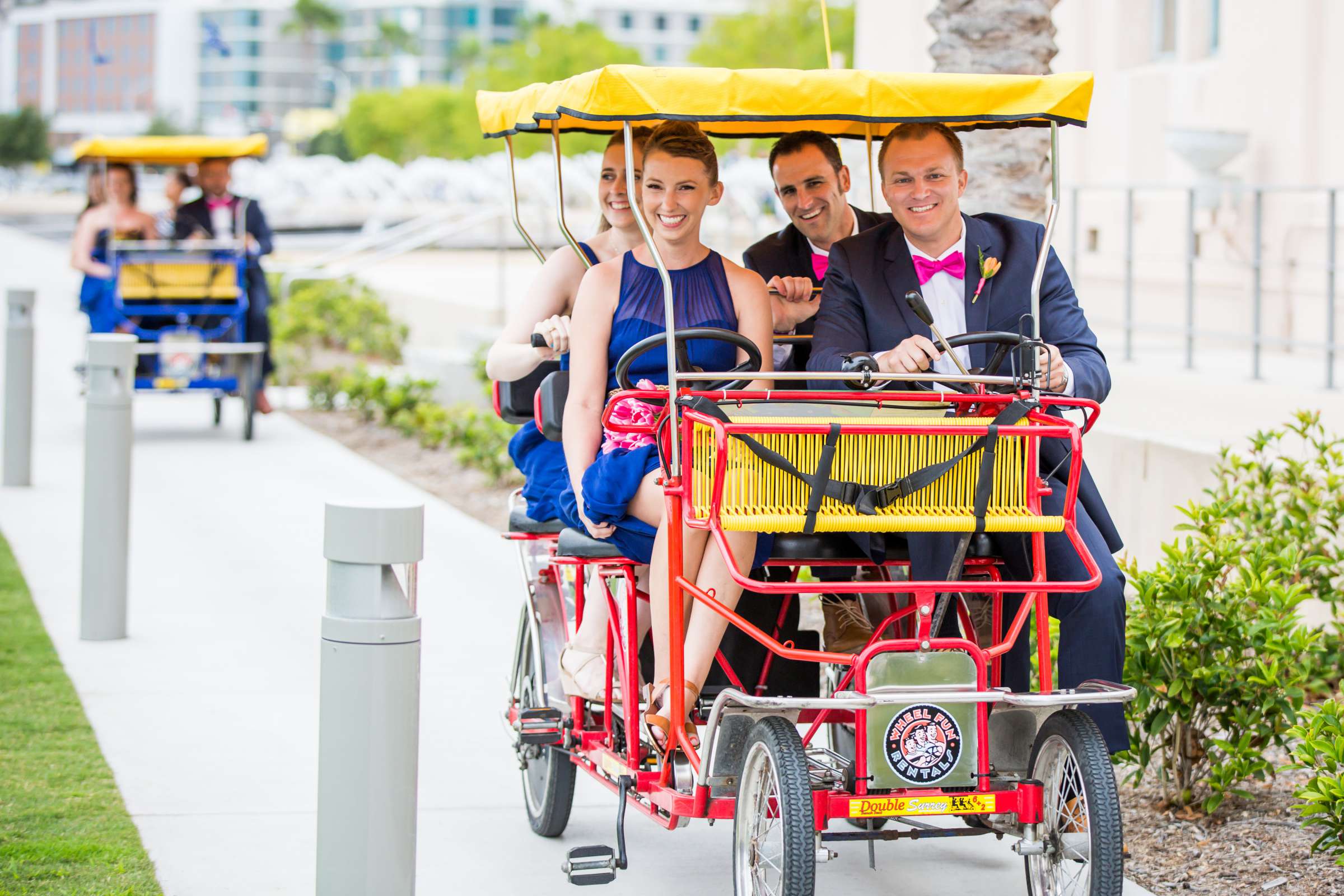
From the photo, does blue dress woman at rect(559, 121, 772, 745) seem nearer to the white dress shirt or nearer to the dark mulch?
the white dress shirt

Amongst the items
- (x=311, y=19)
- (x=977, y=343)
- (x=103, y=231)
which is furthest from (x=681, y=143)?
(x=311, y=19)

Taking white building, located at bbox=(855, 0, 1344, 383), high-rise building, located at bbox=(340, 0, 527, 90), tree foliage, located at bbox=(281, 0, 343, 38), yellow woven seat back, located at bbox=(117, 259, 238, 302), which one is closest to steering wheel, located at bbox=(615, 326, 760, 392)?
white building, located at bbox=(855, 0, 1344, 383)

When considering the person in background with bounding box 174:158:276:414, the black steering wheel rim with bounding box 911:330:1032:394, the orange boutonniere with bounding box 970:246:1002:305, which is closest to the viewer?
the black steering wheel rim with bounding box 911:330:1032:394

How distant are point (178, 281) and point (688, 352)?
8.73 meters

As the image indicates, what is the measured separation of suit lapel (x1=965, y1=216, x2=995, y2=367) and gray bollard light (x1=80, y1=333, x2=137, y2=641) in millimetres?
4002

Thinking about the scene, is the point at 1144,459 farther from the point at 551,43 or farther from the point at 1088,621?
the point at 551,43

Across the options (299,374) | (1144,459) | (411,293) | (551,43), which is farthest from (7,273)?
(551,43)

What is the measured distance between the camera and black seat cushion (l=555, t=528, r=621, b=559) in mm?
4457

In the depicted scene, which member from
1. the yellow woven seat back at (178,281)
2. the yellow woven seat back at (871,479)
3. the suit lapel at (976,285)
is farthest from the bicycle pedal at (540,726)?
the yellow woven seat back at (178,281)

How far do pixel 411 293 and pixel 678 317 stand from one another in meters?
17.4

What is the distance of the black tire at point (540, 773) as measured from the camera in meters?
4.95

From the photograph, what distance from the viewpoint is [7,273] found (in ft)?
92.4

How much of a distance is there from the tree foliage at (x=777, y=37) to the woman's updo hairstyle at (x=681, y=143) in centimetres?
5262

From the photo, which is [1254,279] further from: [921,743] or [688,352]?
[921,743]
